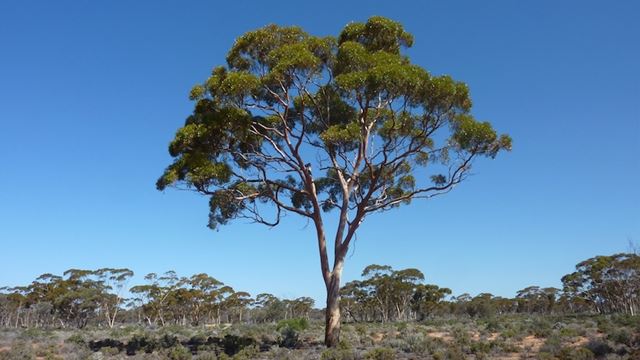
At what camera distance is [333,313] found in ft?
58.3

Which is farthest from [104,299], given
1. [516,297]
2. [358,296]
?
[516,297]

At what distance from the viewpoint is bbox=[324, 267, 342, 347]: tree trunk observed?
1762 centimetres

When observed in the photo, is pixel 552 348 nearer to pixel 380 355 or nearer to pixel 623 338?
pixel 623 338

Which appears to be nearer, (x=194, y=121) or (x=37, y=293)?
(x=194, y=121)

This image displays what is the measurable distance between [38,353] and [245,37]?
13.3 metres

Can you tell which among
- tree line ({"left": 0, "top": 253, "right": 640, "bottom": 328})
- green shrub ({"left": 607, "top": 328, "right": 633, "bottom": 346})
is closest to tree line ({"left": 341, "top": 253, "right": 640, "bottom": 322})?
tree line ({"left": 0, "top": 253, "right": 640, "bottom": 328})

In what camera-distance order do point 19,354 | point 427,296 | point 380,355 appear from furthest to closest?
1. point 427,296
2. point 19,354
3. point 380,355

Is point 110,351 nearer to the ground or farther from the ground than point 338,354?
farther from the ground

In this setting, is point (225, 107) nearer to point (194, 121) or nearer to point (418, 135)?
point (194, 121)

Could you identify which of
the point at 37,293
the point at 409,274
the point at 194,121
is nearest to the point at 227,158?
the point at 194,121

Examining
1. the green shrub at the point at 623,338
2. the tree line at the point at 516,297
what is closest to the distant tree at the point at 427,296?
the tree line at the point at 516,297

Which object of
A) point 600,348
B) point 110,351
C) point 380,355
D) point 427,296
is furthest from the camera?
point 427,296

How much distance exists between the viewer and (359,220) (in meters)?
18.6

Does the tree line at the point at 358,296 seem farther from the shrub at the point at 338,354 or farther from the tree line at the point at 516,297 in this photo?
the shrub at the point at 338,354
